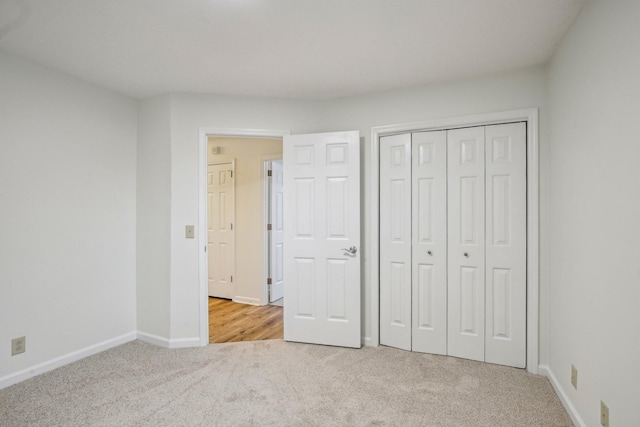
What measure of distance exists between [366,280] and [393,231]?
530mm

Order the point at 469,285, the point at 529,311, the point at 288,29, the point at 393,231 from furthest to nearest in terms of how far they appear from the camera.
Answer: the point at 393,231, the point at 469,285, the point at 529,311, the point at 288,29

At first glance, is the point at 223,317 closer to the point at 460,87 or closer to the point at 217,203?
the point at 217,203

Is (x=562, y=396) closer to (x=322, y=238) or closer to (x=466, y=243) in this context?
(x=466, y=243)

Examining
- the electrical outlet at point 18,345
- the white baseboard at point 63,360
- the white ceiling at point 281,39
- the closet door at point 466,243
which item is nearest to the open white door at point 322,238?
the white ceiling at point 281,39

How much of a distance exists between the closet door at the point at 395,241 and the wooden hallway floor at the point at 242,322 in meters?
1.12

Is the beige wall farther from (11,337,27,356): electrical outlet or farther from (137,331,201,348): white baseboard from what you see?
(11,337,27,356): electrical outlet

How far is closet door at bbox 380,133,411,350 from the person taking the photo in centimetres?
299

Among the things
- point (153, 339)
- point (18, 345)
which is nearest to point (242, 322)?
point (153, 339)

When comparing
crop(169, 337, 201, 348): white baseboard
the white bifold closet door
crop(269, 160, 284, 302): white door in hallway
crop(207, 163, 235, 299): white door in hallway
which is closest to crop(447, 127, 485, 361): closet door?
the white bifold closet door

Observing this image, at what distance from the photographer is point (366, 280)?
3.15m

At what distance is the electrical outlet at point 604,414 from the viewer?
5.22 ft

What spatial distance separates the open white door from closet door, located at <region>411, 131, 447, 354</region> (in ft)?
1.67

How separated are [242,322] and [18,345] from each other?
6.36 ft

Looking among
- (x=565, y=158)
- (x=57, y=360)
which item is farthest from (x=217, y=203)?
(x=565, y=158)
